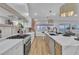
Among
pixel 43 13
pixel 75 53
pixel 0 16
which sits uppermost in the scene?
pixel 43 13

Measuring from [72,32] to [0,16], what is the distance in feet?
6.22

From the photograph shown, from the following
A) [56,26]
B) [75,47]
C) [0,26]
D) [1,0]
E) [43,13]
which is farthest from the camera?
[43,13]

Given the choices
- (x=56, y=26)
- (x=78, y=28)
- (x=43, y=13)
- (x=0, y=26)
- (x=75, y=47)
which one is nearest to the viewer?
(x=75, y=47)

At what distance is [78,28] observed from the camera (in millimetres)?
3121

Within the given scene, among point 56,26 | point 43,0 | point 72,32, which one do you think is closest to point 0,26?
point 43,0

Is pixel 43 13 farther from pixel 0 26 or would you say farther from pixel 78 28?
pixel 0 26

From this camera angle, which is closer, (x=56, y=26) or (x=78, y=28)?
(x=78, y=28)

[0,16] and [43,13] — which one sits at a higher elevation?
[43,13]

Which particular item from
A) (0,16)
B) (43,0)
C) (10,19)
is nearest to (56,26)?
(10,19)

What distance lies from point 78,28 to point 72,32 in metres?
0.20

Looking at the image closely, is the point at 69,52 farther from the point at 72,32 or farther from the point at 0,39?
the point at 72,32

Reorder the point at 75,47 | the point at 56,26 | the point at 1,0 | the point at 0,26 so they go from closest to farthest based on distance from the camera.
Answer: the point at 1,0 → the point at 75,47 → the point at 0,26 → the point at 56,26

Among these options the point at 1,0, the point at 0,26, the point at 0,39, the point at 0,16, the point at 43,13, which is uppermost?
the point at 43,13

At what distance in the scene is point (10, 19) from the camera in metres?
2.72
